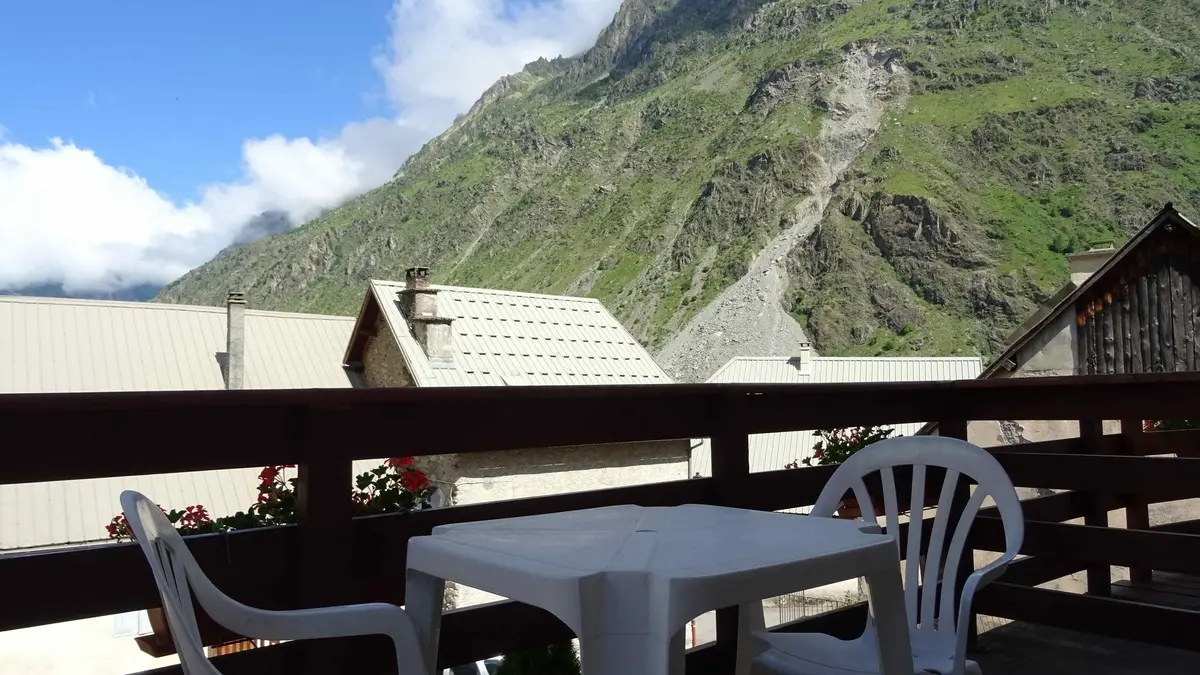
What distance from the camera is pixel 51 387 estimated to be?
43.7 feet

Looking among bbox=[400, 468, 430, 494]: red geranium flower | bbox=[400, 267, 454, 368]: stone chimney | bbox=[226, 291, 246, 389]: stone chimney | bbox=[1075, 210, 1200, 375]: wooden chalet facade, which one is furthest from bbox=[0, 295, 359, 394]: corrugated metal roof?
bbox=[400, 468, 430, 494]: red geranium flower

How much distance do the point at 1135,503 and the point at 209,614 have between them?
3.95m

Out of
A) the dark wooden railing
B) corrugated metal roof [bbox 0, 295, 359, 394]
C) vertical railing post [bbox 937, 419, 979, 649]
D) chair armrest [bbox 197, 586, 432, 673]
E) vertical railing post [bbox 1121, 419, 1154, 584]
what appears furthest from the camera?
corrugated metal roof [bbox 0, 295, 359, 394]

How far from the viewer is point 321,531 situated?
196cm

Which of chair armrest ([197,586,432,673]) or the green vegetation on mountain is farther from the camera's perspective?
the green vegetation on mountain

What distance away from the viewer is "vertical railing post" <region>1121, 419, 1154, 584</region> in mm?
4047

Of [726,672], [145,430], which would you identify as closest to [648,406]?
[726,672]

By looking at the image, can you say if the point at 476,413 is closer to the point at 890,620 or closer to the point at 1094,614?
the point at 890,620

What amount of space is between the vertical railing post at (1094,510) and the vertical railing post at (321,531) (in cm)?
298

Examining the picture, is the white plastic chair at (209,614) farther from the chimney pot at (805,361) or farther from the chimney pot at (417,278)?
the chimney pot at (805,361)

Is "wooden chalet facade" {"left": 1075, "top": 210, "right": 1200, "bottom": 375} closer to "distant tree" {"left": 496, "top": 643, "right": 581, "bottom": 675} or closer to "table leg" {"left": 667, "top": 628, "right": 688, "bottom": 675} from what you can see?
"distant tree" {"left": 496, "top": 643, "right": 581, "bottom": 675}

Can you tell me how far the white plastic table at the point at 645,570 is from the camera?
4.11 feet

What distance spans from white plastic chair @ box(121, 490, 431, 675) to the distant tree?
90cm

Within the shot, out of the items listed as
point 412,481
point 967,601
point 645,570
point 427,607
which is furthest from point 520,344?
point 645,570
